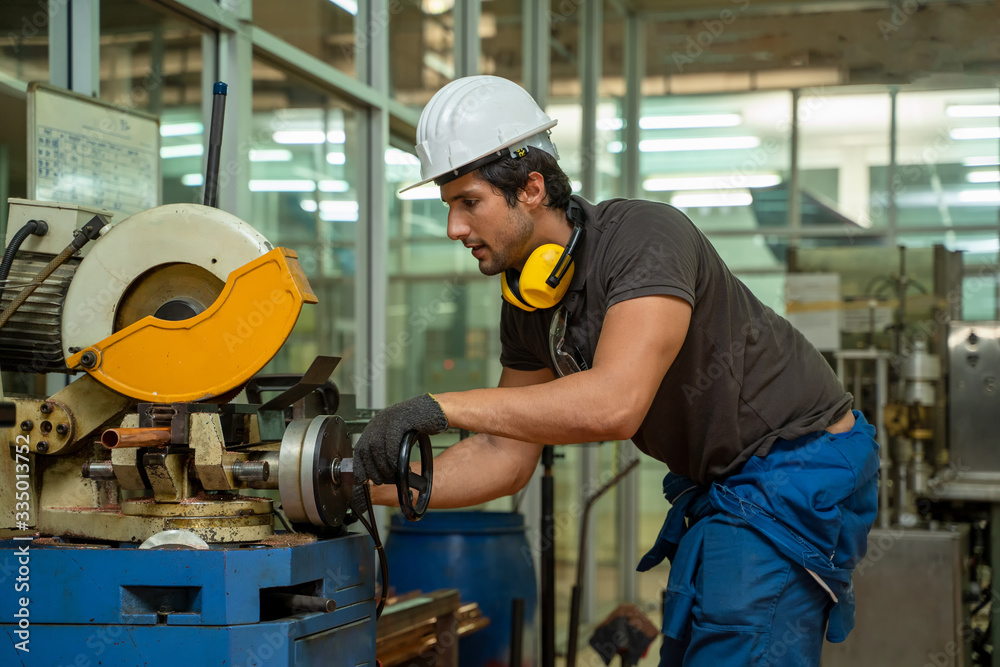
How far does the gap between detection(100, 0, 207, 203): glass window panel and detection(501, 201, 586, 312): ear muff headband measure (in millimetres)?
1172

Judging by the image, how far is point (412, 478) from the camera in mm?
1349

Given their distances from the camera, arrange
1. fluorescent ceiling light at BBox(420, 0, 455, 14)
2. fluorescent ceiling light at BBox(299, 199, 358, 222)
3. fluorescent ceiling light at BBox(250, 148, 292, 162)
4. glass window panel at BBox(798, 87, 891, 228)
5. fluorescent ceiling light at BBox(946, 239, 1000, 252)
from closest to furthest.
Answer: fluorescent ceiling light at BBox(250, 148, 292, 162) → fluorescent ceiling light at BBox(299, 199, 358, 222) → fluorescent ceiling light at BBox(420, 0, 455, 14) → fluorescent ceiling light at BBox(946, 239, 1000, 252) → glass window panel at BBox(798, 87, 891, 228)

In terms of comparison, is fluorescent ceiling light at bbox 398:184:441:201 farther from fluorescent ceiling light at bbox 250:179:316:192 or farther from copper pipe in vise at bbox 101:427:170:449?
copper pipe in vise at bbox 101:427:170:449

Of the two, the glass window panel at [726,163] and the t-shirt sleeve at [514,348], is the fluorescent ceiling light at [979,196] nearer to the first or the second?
the glass window panel at [726,163]

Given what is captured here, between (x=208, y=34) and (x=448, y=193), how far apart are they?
50.0 inches

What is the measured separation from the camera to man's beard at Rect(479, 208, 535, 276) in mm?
1638

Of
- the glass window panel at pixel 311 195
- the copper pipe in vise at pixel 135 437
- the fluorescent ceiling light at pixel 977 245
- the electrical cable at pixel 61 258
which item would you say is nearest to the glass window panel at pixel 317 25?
the glass window panel at pixel 311 195

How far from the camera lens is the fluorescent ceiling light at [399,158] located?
3.65m

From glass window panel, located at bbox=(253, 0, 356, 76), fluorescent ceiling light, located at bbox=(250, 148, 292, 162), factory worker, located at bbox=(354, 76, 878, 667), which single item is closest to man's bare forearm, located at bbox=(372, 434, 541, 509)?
factory worker, located at bbox=(354, 76, 878, 667)

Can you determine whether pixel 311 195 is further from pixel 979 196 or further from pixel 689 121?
pixel 979 196

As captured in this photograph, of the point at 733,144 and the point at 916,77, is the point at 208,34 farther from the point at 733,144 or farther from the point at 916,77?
the point at 916,77

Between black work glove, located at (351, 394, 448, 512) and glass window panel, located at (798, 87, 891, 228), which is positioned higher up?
glass window panel, located at (798, 87, 891, 228)

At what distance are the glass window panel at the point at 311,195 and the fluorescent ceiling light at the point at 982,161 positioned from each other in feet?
13.5

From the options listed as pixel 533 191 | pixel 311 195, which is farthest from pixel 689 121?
pixel 533 191
